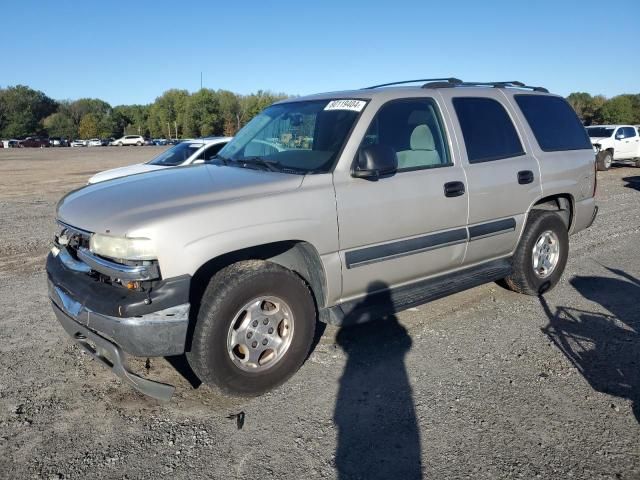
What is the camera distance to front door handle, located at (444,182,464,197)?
4.12 metres

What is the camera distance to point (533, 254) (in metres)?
5.12

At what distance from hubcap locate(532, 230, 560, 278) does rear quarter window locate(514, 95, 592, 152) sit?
34.8 inches

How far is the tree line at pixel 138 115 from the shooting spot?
93.0 metres

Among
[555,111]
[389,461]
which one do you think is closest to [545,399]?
[389,461]

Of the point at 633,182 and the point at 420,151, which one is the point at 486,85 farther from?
the point at 633,182

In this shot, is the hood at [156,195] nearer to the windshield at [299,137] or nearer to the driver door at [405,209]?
the windshield at [299,137]

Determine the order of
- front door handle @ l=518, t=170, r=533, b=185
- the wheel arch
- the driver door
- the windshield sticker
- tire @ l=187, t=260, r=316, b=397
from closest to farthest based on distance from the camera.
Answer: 1. tire @ l=187, t=260, r=316, b=397
2. the wheel arch
3. the driver door
4. the windshield sticker
5. front door handle @ l=518, t=170, r=533, b=185

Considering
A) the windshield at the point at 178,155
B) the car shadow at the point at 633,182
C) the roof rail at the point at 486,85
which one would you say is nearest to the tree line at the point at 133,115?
the car shadow at the point at 633,182

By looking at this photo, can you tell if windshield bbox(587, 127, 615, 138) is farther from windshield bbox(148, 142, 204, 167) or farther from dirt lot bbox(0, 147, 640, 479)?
dirt lot bbox(0, 147, 640, 479)

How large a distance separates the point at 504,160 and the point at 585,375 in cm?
196

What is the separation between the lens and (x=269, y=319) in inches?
136

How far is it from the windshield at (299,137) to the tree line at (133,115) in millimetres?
84972

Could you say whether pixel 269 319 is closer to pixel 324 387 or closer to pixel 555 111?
pixel 324 387

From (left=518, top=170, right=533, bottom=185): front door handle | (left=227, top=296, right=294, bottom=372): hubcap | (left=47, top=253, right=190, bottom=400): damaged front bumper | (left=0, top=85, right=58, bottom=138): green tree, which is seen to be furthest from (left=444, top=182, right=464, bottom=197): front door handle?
(left=0, top=85, right=58, bottom=138): green tree
